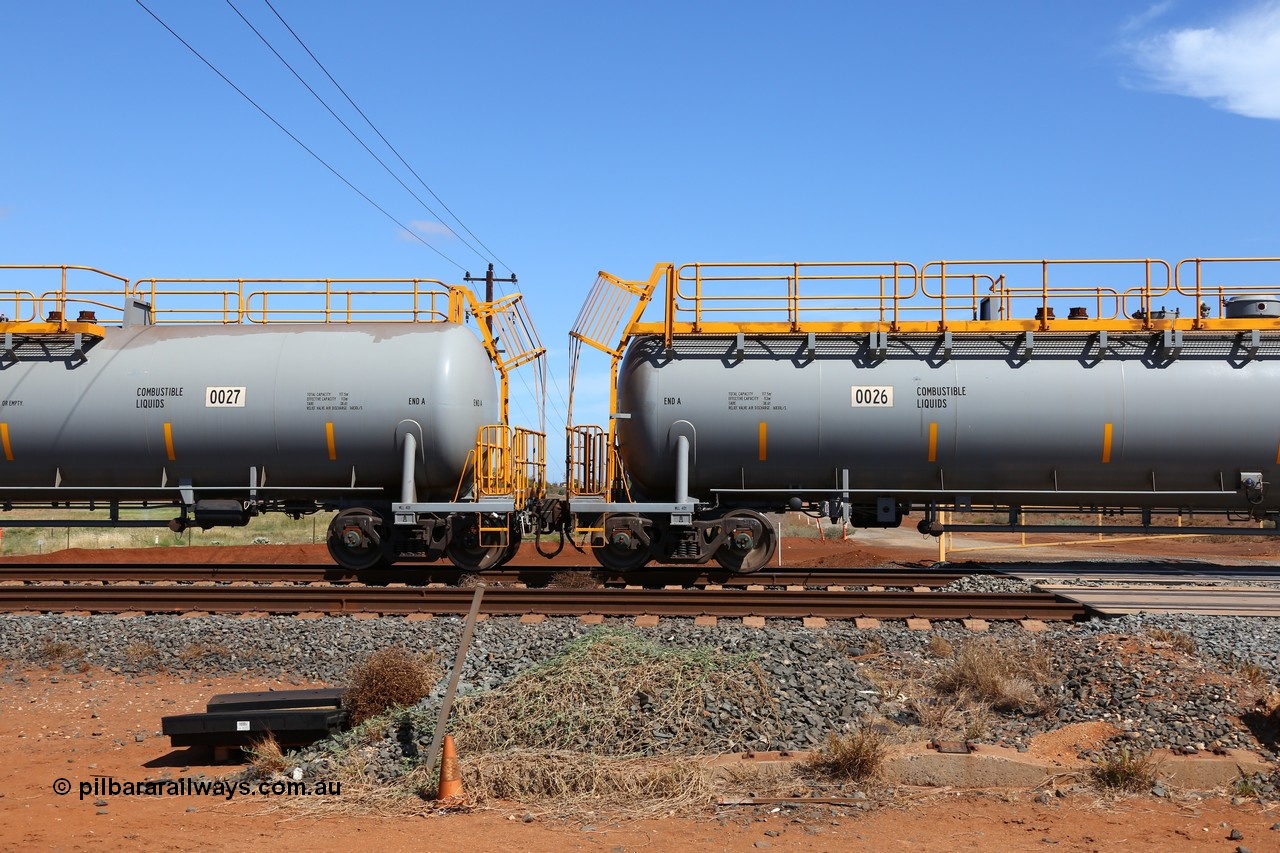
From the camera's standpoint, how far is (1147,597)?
13102 mm

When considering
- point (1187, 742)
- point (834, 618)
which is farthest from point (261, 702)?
point (1187, 742)

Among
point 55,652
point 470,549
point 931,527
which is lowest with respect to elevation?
point 55,652

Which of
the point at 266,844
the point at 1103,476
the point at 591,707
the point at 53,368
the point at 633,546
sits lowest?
the point at 266,844

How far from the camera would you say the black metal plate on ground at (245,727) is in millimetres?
7723

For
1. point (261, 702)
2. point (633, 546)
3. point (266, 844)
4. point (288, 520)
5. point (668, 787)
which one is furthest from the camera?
point (288, 520)

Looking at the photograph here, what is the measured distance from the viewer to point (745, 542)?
557 inches

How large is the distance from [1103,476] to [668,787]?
402 inches

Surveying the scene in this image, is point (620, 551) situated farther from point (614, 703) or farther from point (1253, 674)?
point (1253, 674)

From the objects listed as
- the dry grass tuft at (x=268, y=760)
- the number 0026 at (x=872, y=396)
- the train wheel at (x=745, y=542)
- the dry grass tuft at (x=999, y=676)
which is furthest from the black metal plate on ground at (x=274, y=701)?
the number 0026 at (x=872, y=396)

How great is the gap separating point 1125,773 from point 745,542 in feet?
24.6

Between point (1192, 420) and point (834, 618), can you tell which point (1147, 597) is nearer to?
point (1192, 420)

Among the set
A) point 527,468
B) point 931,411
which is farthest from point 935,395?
point 527,468

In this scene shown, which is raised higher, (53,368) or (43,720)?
(53,368)

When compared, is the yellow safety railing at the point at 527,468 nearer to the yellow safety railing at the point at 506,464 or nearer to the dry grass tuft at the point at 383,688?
the yellow safety railing at the point at 506,464
